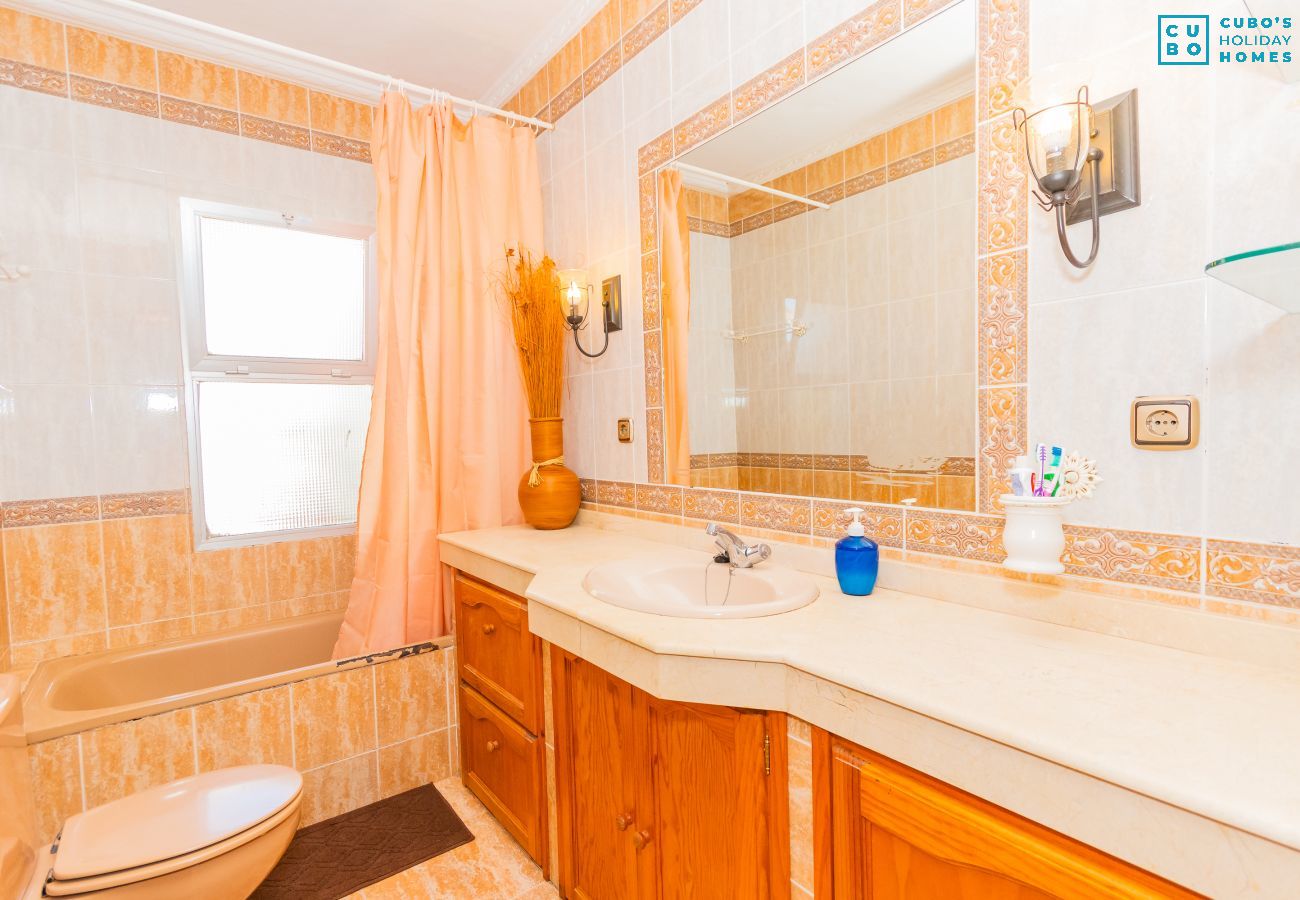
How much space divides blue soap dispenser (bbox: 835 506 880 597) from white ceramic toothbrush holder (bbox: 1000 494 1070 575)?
0.27 metres

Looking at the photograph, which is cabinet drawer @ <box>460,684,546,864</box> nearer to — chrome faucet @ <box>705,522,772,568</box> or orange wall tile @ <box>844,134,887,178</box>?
chrome faucet @ <box>705,522,772,568</box>

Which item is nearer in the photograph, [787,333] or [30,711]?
[787,333]

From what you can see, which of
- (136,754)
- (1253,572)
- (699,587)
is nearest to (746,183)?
(699,587)

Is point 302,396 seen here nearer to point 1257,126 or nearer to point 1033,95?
point 1033,95

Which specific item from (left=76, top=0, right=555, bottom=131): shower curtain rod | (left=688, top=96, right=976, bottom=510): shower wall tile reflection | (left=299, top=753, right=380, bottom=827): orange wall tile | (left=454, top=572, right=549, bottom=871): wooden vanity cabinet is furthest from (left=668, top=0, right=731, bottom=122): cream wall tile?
(left=299, top=753, right=380, bottom=827): orange wall tile

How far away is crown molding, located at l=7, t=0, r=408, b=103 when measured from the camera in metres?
2.02

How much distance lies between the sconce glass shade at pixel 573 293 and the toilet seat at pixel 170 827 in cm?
158

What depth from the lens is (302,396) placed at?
2555 mm

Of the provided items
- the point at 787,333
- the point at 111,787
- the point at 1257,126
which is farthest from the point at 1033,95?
the point at 111,787

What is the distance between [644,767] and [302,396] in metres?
2.17

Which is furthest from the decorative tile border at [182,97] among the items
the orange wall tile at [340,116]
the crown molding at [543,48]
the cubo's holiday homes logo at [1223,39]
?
the cubo's holiday homes logo at [1223,39]

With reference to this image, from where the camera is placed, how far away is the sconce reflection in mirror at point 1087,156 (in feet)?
3.12

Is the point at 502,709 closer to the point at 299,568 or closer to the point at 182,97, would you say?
the point at 299,568

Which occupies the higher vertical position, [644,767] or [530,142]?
[530,142]
